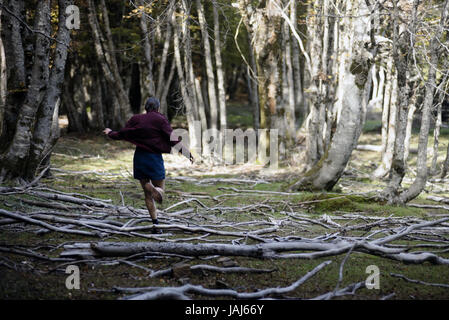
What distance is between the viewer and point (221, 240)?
6969 mm

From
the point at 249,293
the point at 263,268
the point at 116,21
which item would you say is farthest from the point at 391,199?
the point at 116,21

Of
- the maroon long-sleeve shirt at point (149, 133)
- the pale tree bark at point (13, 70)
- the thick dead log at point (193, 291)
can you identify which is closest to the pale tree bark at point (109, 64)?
the pale tree bark at point (13, 70)

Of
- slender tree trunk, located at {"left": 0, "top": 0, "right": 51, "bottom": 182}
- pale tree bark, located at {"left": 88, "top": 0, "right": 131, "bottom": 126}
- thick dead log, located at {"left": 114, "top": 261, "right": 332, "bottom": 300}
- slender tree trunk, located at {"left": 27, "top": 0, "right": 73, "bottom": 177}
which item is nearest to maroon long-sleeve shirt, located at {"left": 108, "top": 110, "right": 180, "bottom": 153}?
thick dead log, located at {"left": 114, "top": 261, "right": 332, "bottom": 300}

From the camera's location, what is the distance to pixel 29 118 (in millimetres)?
10031

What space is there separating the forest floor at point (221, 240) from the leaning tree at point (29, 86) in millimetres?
931

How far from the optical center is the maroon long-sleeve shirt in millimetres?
7223

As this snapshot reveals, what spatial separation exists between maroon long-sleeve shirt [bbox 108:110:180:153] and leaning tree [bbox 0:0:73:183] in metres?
3.54

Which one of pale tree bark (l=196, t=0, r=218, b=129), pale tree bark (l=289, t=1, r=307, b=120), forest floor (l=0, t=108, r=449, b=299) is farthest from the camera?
pale tree bark (l=289, t=1, r=307, b=120)

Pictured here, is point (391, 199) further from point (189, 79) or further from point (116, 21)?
point (116, 21)

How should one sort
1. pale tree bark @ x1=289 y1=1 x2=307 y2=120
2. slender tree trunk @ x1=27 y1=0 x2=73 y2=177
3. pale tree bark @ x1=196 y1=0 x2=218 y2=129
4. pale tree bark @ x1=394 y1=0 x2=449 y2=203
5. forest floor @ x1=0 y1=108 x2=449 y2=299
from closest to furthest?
forest floor @ x1=0 y1=108 x2=449 y2=299 < pale tree bark @ x1=394 y1=0 x2=449 y2=203 < slender tree trunk @ x1=27 y1=0 x2=73 y2=177 < pale tree bark @ x1=196 y1=0 x2=218 y2=129 < pale tree bark @ x1=289 y1=1 x2=307 y2=120

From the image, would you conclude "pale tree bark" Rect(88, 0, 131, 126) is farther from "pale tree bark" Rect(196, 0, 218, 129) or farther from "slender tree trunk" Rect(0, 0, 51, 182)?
"slender tree trunk" Rect(0, 0, 51, 182)

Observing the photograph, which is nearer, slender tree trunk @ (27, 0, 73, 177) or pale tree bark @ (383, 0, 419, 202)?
pale tree bark @ (383, 0, 419, 202)

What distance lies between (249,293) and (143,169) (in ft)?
10.1

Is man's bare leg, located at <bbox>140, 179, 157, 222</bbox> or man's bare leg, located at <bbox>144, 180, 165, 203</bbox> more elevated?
man's bare leg, located at <bbox>144, 180, 165, 203</bbox>
